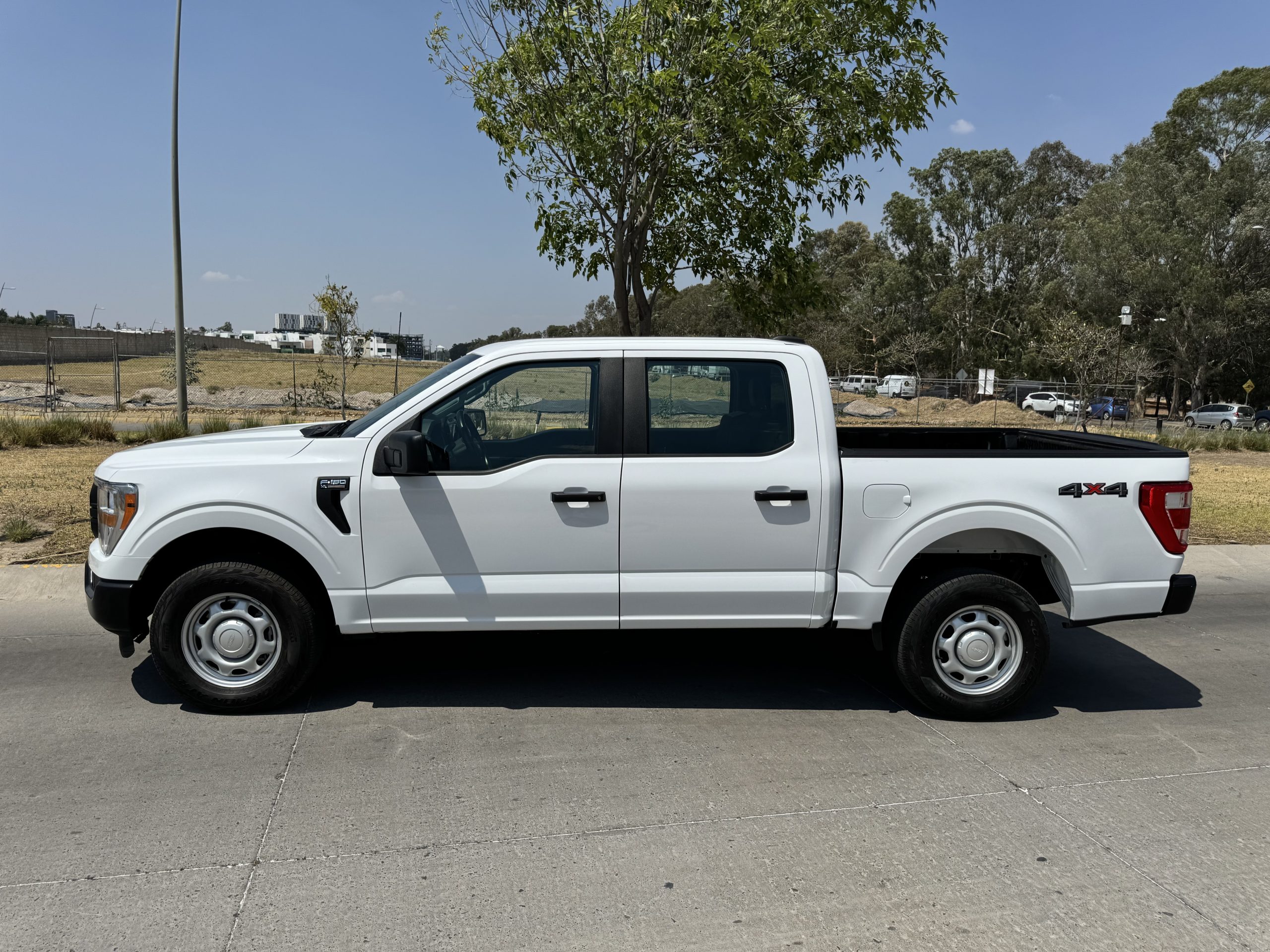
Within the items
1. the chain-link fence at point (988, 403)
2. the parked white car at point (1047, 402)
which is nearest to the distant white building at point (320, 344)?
the chain-link fence at point (988, 403)

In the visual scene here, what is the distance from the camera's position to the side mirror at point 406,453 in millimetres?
4629

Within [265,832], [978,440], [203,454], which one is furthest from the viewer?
[978,440]

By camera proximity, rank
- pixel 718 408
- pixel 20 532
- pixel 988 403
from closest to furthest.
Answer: pixel 718 408, pixel 20 532, pixel 988 403

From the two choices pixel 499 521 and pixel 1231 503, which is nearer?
pixel 499 521

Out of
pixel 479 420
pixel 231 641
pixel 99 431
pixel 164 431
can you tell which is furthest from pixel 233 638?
pixel 99 431

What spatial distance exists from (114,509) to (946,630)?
430 centimetres

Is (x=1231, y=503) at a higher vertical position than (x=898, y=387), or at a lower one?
lower

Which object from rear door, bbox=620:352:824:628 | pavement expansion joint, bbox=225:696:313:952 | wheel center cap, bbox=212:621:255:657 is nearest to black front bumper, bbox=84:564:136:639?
wheel center cap, bbox=212:621:255:657

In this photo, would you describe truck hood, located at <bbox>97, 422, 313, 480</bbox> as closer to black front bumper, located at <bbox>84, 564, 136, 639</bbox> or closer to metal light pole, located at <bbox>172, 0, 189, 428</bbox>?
black front bumper, located at <bbox>84, 564, 136, 639</bbox>

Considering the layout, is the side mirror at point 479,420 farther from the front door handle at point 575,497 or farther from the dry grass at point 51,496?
the dry grass at point 51,496

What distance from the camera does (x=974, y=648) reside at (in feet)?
16.9

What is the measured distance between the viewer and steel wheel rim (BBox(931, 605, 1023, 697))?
5129 mm

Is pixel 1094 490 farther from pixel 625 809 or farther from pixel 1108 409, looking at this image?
pixel 1108 409

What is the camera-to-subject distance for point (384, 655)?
20.4ft
